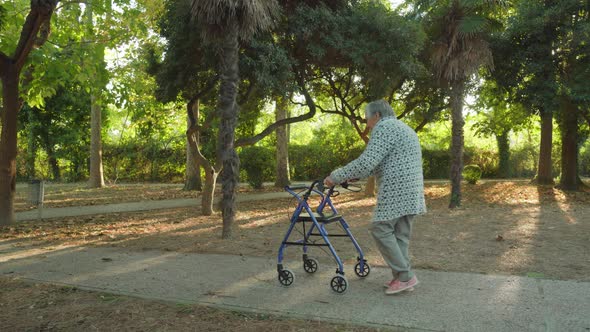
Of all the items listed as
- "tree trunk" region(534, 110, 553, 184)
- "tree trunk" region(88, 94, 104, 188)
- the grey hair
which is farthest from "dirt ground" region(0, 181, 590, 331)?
"tree trunk" region(88, 94, 104, 188)

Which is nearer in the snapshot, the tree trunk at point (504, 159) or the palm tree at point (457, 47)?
the palm tree at point (457, 47)

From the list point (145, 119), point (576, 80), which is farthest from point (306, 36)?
point (145, 119)

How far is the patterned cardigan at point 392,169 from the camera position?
15.5 ft

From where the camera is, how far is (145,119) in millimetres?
24453

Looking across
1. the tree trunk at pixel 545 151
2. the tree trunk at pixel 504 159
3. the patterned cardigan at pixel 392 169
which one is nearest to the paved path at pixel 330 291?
the patterned cardigan at pixel 392 169

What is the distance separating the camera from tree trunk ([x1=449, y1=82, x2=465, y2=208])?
13797 millimetres

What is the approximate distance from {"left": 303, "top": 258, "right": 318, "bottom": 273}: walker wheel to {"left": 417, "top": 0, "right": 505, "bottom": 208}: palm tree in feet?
29.6

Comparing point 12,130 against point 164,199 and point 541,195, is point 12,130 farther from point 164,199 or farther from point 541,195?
point 541,195

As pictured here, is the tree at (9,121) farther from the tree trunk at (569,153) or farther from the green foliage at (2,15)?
the tree trunk at (569,153)

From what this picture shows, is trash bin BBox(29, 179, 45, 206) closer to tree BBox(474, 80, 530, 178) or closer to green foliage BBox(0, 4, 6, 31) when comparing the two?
green foliage BBox(0, 4, 6, 31)

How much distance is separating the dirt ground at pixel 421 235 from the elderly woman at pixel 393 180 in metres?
1.27

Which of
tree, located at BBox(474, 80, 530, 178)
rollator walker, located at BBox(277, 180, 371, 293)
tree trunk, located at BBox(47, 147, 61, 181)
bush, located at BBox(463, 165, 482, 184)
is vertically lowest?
rollator walker, located at BBox(277, 180, 371, 293)

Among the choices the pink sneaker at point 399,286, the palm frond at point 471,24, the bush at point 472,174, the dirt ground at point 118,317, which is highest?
the palm frond at point 471,24

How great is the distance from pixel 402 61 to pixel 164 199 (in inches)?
340
